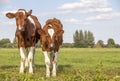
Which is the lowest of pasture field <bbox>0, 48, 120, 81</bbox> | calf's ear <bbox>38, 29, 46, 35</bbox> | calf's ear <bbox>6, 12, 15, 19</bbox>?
pasture field <bbox>0, 48, 120, 81</bbox>

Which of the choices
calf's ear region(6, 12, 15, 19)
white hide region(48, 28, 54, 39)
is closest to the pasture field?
white hide region(48, 28, 54, 39)

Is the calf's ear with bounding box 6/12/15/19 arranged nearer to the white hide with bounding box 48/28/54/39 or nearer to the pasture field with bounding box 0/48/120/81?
the white hide with bounding box 48/28/54/39

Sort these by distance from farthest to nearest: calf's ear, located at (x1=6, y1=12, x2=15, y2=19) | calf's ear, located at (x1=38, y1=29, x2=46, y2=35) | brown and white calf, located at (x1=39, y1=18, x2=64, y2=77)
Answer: calf's ear, located at (x1=6, y1=12, x2=15, y2=19) < calf's ear, located at (x1=38, y1=29, x2=46, y2=35) < brown and white calf, located at (x1=39, y1=18, x2=64, y2=77)

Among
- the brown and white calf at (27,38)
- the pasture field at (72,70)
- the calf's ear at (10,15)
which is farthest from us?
the brown and white calf at (27,38)

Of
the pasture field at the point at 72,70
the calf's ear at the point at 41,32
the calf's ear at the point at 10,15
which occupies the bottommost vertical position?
the pasture field at the point at 72,70

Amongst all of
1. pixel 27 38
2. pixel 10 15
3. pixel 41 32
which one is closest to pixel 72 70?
pixel 27 38

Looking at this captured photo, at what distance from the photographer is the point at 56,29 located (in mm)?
17156

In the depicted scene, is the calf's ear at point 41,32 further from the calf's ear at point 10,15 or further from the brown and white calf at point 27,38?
the calf's ear at point 10,15

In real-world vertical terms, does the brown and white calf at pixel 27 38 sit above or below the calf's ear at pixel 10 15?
below

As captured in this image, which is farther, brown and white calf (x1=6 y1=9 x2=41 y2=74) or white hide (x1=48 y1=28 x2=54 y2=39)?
brown and white calf (x1=6 y1=9 x2=41 y2=74)

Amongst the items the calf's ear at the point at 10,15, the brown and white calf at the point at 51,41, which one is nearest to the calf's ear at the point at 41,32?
the brown and white calf at the point at 51,41

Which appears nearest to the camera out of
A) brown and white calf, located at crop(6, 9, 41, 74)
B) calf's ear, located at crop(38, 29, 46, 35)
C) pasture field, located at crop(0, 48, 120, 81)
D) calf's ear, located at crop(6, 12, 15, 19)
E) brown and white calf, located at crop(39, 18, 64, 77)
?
pasture field, located at crop(0, 48, 120, 81)

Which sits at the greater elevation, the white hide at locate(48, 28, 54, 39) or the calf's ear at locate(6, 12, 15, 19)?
the calf's ear at locate(6, 12, 15, 19)

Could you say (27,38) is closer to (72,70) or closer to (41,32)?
(41,32)
